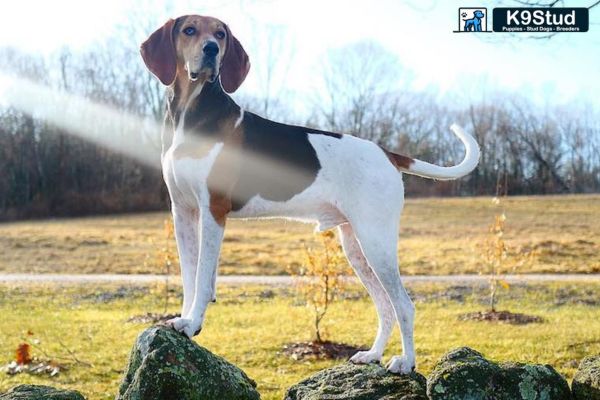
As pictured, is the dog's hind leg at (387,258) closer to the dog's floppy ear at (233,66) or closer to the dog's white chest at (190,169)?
the dog's white chest at (190,169)

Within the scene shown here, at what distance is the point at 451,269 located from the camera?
19.4 metres

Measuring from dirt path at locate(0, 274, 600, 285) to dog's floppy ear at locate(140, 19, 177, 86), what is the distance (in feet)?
43.0

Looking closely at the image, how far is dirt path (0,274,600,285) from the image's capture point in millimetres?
17250

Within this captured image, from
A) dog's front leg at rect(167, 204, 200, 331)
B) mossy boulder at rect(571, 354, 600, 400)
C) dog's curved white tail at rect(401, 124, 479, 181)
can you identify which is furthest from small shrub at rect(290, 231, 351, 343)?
dog's front leg at rect(167, 204, 200, 331)

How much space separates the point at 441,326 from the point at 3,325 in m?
7.94

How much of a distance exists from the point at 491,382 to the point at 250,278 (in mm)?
14632

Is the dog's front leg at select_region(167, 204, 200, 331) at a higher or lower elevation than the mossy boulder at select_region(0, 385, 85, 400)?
higher

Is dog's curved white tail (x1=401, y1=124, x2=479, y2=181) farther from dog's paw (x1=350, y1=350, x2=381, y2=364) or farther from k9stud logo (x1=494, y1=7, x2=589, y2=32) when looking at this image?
k9stud logo (x1=494, y1=7, x2=589, y2=32)

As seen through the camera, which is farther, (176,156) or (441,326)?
(441,326)

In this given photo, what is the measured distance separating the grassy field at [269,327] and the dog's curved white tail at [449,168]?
13.3 feet

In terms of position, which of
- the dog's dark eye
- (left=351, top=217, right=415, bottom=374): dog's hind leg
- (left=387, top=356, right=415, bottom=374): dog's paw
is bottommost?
(left=387, top=356, right=415, bottom=374): dog's paw

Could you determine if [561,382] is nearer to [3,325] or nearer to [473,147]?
[473,147]

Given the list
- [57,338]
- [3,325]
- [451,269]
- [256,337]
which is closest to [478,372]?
[256,337]

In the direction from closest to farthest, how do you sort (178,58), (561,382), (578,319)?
(178,58) < (561,382) < (578,319)
